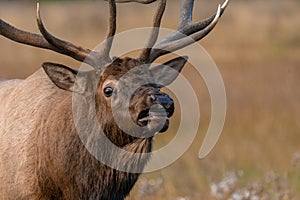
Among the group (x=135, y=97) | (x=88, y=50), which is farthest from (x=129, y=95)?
(x=88, y=50)

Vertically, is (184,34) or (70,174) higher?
(184,34)

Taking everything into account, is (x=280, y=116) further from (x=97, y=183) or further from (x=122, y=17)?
(x=122, y=17)

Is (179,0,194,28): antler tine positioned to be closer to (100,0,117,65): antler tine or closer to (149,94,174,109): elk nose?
(100,0,117,65): antler tine

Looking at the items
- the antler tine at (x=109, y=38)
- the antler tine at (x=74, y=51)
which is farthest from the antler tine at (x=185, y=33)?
the antler tine at (x=74, y=51)

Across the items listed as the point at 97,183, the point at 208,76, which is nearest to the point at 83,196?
the point at 97,183

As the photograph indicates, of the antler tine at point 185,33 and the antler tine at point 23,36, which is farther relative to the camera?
the antler tine at point 185,33

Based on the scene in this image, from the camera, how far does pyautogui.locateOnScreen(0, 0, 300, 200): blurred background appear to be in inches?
370

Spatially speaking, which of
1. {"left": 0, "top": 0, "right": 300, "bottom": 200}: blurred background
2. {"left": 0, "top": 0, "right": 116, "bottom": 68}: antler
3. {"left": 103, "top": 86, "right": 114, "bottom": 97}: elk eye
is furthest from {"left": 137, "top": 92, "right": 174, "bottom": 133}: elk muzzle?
{"left": 0, "top": 0, "right": 300, "bottom": 200}: blurred background

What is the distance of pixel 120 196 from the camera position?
6840mm

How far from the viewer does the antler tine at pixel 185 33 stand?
707cm

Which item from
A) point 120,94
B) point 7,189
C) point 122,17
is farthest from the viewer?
point 122,17

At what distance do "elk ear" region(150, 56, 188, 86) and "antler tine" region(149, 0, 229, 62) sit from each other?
98mm

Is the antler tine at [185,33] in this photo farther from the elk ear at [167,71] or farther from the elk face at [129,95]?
the elk face at [129,95]

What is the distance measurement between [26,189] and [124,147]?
77 cm
